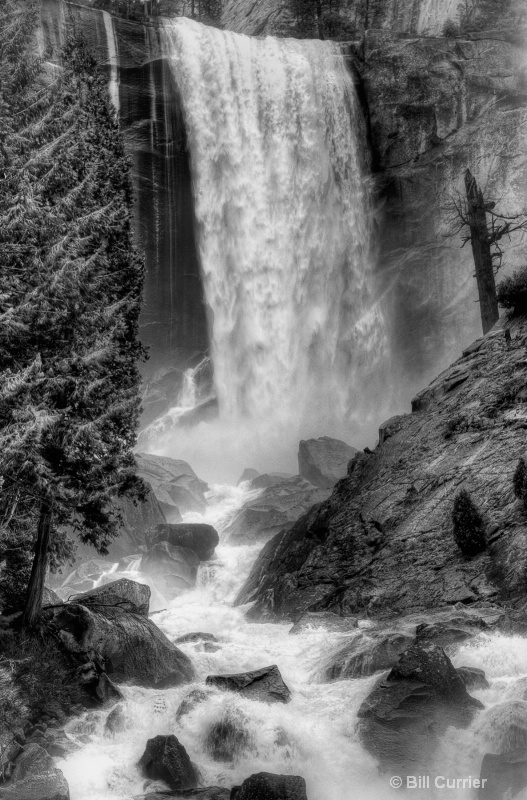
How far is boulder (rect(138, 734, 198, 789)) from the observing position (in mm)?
11352

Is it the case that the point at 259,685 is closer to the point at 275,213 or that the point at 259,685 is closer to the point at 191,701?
the point at 191,701

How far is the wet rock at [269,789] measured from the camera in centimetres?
998

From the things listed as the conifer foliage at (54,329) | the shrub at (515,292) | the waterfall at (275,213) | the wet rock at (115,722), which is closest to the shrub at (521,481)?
the shrub at (515,292)

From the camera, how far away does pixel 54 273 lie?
44.8ft

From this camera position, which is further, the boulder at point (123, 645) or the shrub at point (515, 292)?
the shrub at point (515, 292)

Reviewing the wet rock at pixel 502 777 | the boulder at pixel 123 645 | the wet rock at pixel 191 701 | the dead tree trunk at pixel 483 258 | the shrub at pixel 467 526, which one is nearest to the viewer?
the wet rock at pixel 502 777

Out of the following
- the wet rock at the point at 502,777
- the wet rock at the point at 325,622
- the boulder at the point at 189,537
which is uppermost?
the wet rock at the point at 502,777

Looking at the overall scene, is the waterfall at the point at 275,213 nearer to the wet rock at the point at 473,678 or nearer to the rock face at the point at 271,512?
the rock face at the point at 271,512

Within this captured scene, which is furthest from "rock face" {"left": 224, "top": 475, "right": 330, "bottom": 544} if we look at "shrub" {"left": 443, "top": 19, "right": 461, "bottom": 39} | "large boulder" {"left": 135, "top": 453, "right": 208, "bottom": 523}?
"shrub" {"left": 443, "top": 19, "right": 461, "bottom": 39}

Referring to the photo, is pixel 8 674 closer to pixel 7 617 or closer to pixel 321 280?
pixel 7 617

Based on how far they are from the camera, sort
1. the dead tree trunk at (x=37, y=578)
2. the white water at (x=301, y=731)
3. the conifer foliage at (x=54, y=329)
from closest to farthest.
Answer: the white water at (x=301, y=731)
the conifer foliage at (x=54, y=329)
the dead tree trunk at (x=37, y=578)

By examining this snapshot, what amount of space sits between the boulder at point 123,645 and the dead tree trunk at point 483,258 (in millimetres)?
16432

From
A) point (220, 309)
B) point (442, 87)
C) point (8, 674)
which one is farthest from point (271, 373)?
point (8, 674)

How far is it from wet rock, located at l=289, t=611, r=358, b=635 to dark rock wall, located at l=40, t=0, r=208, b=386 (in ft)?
79.6
